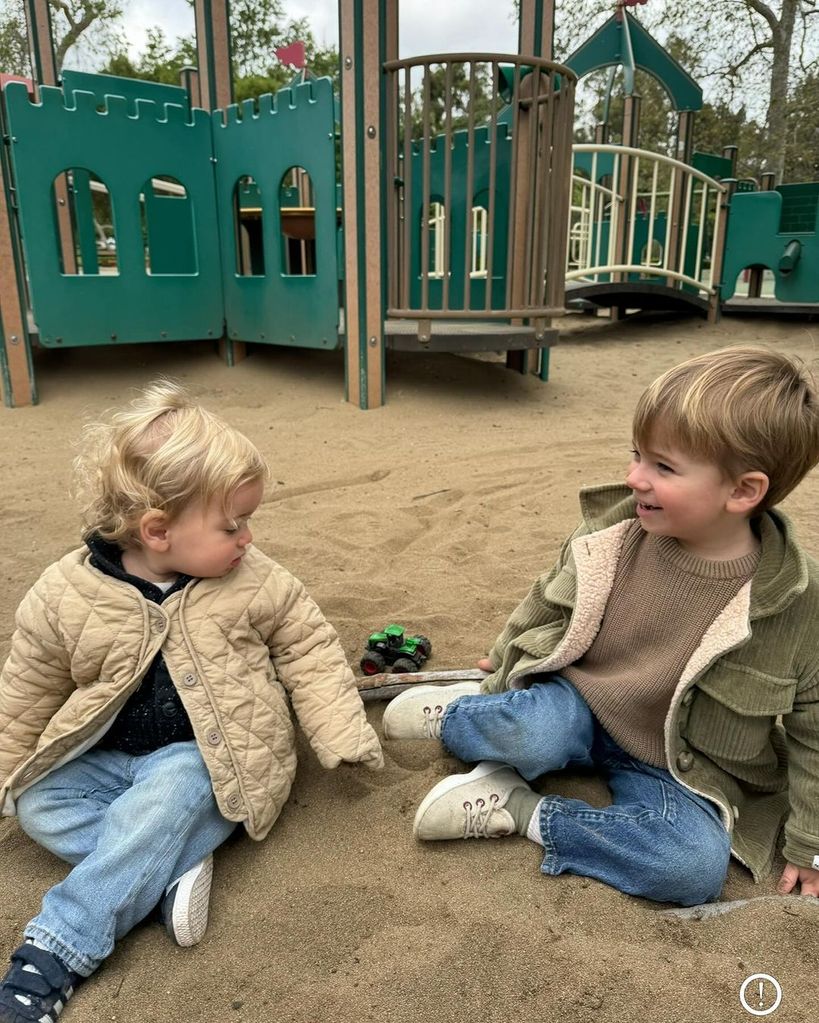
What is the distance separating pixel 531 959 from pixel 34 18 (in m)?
8.84

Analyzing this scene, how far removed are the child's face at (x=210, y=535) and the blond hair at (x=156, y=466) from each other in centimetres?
2

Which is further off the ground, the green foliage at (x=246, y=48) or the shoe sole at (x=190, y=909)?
the green foliage at (x=246, y=48)

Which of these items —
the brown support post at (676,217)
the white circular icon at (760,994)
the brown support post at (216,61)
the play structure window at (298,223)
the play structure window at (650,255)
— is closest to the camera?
the white circular icon at (760,994)

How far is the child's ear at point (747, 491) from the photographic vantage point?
1524 mm

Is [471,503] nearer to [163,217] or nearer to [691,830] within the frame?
[691,830]

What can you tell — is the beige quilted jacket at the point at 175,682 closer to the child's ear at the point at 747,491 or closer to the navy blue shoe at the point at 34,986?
the navy blue shoe at the point at 34,986

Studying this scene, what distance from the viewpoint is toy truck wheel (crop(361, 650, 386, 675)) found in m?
2.36

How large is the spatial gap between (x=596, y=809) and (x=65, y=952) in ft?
3.45

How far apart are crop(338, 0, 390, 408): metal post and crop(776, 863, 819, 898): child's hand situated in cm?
453

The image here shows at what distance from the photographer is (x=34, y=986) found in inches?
52.4

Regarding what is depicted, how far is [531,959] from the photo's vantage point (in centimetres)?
140

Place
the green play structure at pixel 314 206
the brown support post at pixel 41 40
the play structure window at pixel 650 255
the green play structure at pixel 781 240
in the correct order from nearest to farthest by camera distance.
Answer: the green play structure at pixel 314 206, the brown support post at pixel 41 40, the play structure window at pixel 650 255, the green play structure at pixel 781 240

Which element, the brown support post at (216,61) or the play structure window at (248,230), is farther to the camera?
the brown support post at (216,61)

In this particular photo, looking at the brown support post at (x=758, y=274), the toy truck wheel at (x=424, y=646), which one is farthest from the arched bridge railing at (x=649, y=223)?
the toy truck wheel at (x=424, y=646)
